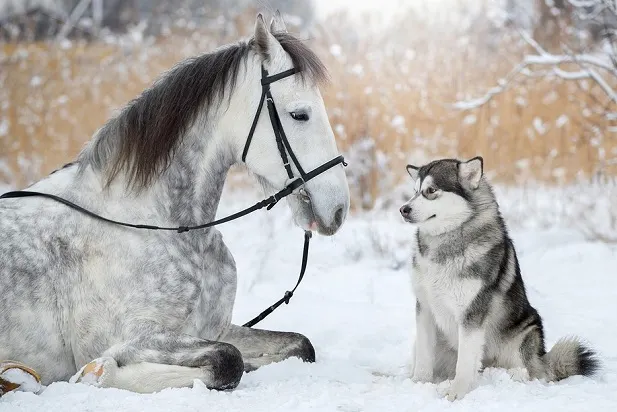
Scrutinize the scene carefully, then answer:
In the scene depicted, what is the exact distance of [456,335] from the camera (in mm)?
3510

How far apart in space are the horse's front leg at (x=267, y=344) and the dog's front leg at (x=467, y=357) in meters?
0.90

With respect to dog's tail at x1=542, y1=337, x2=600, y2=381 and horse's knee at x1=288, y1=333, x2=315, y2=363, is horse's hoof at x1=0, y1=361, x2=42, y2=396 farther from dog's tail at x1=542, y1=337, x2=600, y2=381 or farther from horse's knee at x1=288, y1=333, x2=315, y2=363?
dog's tail at x1=542, y1=337, x2=600, y2=381

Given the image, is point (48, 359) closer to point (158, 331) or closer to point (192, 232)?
point (158, 331)

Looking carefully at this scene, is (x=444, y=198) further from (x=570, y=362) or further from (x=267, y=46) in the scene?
(x=267, y=46)

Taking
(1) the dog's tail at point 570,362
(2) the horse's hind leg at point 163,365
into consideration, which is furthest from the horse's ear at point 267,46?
(1) the dog's tail at point 570,362

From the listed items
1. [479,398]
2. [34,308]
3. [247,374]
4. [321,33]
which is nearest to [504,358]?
[479,398]

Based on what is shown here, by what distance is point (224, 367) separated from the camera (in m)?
3.11

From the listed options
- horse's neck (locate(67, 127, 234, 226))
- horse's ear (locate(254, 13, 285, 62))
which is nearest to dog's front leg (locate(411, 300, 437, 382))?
horse's neck (locate(67, 127, 234, 226))

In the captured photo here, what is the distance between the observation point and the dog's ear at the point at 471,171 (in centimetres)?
347

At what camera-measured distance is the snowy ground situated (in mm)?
2928

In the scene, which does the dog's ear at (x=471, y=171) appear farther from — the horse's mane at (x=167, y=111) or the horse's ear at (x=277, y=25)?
the horse's ear at (x=277, y=25)

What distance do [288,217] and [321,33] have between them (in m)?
4.18

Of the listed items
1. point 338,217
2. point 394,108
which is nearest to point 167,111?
point 338,217

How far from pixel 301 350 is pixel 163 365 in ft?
3.06
